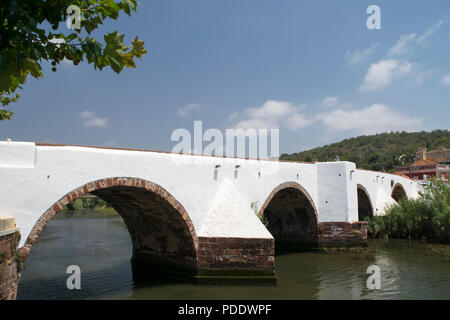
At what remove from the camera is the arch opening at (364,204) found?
58.1 feet

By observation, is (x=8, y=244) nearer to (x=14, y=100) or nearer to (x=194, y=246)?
(x=194, y=246)

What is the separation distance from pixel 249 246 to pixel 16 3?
7.79m

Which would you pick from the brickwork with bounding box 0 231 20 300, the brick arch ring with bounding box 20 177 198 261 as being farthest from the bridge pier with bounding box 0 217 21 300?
the brick arch ring with bounding box 20 177 198 261

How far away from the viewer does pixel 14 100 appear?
10.2 metres

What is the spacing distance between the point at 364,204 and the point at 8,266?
16641mm

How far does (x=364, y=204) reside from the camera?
18469 mm

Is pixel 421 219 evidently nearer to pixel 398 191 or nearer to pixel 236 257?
pixel 398 191

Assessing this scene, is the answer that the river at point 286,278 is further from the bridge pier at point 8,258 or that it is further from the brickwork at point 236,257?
the bridge pier at point 8,258

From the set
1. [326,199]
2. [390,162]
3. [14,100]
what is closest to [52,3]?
[14,100]

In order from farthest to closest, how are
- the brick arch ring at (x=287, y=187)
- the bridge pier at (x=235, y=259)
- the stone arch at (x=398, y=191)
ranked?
the stone arch at (x=398, y=191), the brick arch ring at (x=287, y=187), the bridge pier at (x=235, y=259)

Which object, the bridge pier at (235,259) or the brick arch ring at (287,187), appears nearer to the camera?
the bridge pier at (235,259)

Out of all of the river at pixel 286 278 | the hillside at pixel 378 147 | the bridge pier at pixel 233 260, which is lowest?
the river at pixel 286 278

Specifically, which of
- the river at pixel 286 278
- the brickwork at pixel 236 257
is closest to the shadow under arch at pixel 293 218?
the river at pixel 286 278

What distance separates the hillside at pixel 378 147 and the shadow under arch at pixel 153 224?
45.8 metres
